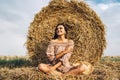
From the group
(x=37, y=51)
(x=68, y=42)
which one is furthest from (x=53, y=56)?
(x=37, y=51)

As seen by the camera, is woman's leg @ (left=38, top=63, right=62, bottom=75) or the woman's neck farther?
the woman's neck

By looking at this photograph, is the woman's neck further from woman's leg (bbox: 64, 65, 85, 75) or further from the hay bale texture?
woman's leg (bbox: 64, 65, 85, 75)

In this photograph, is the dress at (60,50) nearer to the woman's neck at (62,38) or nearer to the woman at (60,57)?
the woman at (60,57)

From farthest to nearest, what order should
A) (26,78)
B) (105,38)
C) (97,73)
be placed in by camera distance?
(105,38)
(97,73)
(26,78)

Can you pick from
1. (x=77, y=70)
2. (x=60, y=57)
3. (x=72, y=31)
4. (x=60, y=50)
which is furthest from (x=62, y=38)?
(x=77, y=70)

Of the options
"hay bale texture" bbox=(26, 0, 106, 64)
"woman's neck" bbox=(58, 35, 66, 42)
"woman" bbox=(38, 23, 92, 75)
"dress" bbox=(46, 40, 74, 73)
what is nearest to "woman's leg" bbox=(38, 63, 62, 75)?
"woman" bbox=(38, 23, 92, 75)

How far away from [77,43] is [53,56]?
1.66m

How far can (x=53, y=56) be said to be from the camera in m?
12.0

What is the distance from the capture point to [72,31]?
13.5m

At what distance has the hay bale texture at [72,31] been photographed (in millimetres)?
13289

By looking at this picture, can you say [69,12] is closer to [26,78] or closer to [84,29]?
[84,29]

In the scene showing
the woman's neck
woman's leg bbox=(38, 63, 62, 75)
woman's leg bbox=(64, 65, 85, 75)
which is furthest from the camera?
the woman's neck

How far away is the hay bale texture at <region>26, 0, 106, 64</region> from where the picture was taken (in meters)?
13.3

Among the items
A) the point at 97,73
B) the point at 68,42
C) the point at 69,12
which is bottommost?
the point at 97,73
